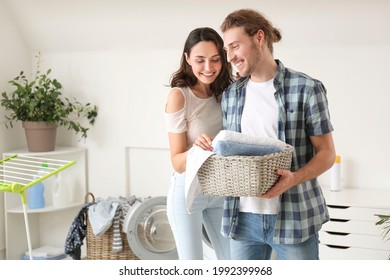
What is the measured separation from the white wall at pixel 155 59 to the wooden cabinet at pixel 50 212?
0.09m

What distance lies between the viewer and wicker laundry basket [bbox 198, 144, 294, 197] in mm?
1683

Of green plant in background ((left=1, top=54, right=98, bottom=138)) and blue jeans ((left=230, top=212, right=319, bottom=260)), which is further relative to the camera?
green plant in background ((left=1, top=54, right=98, bottom=138))

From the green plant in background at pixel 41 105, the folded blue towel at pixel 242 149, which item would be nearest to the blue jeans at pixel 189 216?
the folded blue towel at pixel 242 149

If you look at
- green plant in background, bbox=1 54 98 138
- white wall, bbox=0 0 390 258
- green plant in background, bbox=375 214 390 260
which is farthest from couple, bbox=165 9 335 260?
green plant in background, bbox=1 54 98 138

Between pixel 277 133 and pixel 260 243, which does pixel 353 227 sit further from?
pixel 277 133

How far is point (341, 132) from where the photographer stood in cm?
324

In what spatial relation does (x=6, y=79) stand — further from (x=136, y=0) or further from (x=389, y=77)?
(x=389, y=77)

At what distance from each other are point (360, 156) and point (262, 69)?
1.57 m

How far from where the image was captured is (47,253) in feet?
12.8

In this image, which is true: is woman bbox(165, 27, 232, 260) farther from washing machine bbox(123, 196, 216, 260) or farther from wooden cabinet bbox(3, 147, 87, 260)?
wooden cabinet bbox(3, 147, 87, 260)

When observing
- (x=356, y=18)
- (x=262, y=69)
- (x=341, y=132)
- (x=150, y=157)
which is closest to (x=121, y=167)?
(x=150, y=157)

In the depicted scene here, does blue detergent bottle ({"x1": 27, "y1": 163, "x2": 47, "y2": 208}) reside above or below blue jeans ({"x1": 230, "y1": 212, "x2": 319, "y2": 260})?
below

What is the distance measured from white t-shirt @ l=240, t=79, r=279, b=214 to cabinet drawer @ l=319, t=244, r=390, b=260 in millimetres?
1253

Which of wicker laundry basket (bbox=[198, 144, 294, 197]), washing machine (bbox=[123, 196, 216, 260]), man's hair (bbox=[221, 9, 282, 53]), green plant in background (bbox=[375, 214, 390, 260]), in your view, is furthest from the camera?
washing machine (bbox=[123, 196, 216, 260])
